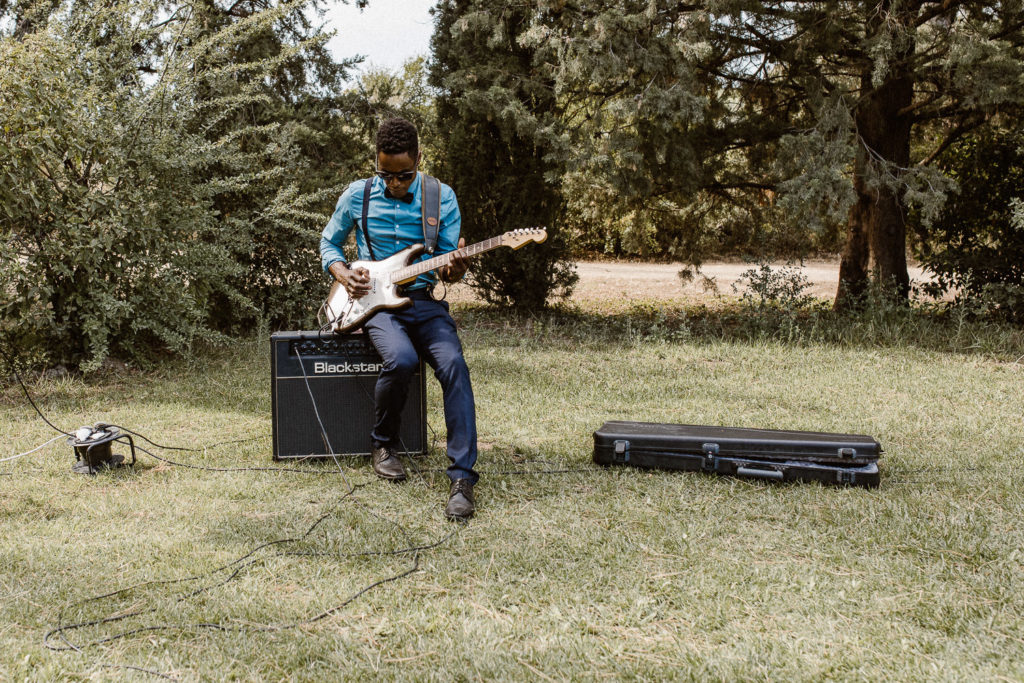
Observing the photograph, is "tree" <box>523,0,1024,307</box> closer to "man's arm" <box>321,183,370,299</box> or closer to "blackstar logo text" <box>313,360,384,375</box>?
"man's arm" <box>321,183,370,299</box>

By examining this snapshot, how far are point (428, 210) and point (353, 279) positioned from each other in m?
0.55

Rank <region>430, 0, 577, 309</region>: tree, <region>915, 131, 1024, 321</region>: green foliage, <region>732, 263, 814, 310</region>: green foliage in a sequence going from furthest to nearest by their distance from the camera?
<region>915, 131, 1024, 321</region>: green foliage < <region>732, 263, 814, 310</region>: green foliage < <region>430, 0, 577, 309</region>: tree

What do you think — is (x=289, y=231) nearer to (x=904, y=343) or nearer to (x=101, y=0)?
(x=101, y=0)

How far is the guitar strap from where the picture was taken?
4414 millimetres

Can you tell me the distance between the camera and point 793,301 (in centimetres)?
895

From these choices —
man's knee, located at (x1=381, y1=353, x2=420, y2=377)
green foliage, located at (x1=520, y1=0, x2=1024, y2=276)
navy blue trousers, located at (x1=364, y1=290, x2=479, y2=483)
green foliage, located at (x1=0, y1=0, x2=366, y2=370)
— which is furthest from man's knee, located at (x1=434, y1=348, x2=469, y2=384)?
green foliage, located at (x1=520, y1=0, x2=1024, y2=276)

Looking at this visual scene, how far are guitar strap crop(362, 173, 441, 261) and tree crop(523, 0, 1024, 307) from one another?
12.4 ft

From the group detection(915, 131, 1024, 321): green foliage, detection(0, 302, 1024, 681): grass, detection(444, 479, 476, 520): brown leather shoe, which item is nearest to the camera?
detection(0, 302, 1024, 681): grass

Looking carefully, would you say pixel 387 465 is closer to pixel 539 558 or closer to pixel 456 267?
pixel 456 267

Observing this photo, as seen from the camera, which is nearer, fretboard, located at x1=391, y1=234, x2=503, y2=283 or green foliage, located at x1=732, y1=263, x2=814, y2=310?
fretboard, located at x1=391, y1=234, x2=503, y2=283

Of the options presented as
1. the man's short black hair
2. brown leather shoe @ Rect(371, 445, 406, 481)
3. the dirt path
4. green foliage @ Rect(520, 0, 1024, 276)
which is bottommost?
brown leather shoe @ Rect(371, 445, 406, 481)

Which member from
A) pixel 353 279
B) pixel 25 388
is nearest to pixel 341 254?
pixel 353 279

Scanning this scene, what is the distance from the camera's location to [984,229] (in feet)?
31.4

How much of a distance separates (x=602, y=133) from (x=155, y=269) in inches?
176
